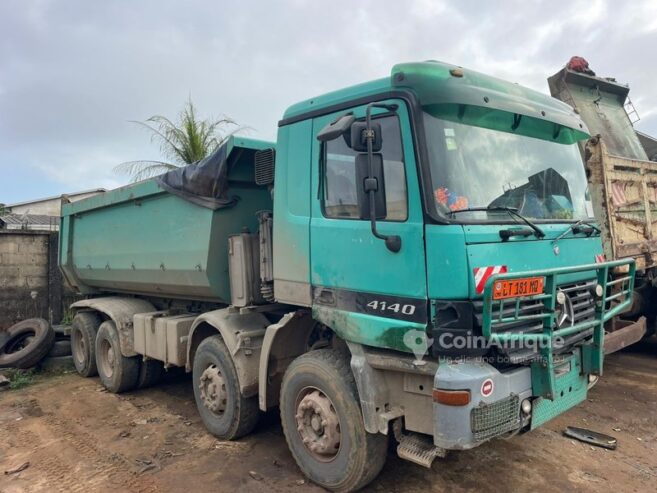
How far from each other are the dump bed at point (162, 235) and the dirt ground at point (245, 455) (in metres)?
1.38

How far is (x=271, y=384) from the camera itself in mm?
3980

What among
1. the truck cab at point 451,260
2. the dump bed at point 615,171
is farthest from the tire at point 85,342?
the dump bed at point 615,171

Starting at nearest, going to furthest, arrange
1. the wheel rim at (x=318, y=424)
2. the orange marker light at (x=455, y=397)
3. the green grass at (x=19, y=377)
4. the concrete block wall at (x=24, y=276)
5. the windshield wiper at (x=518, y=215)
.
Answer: the orange marker light at (x=455, y=397) < the windshield wiper at (x=518, y=215) < the wheel rim at (x=318, y=424) < the green grass at (x=19, y=377) < the concrete block wall at (x=24, y=276)

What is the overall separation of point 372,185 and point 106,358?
206 inches

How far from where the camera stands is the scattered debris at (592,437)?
159 inches

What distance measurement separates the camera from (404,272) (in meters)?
2.96

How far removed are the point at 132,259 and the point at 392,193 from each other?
405 centimetres

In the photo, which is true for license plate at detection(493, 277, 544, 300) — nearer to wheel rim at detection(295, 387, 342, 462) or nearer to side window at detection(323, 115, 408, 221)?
side window at detection(323, 115, 408, 221)

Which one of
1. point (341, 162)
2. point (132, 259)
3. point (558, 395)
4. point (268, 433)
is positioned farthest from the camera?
point (132, 259)

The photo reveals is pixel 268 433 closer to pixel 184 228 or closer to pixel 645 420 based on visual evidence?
pixel 184 228

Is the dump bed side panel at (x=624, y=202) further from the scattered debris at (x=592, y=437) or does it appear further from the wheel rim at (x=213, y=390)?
the wheel rim at (x=213, y=390)

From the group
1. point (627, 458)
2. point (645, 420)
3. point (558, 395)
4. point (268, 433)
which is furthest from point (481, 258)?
point (645, 420)

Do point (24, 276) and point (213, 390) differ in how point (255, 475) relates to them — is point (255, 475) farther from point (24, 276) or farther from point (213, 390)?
point (24, 276)

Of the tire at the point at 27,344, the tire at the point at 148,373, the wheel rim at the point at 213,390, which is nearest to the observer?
the wheel rim at the point at 213,390
